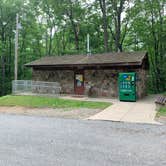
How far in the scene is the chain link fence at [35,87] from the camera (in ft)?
50.2

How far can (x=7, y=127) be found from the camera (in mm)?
6656

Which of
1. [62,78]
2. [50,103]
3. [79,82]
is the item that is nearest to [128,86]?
[79,82]

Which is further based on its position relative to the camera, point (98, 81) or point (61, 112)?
point (98, 81)

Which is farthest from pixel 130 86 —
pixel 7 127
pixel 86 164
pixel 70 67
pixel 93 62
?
pixel 86 164

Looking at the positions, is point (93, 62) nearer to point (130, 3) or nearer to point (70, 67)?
point (70, 67)

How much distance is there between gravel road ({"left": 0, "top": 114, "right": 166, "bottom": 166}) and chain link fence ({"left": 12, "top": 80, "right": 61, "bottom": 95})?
8.01m

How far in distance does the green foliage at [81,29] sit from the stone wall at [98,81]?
823 centimetres

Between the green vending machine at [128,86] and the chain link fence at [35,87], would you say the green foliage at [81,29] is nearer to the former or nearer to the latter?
the green vending machine at [128,86]

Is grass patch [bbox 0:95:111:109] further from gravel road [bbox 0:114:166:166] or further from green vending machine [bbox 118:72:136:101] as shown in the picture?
gravel road [bbox 0:114:166:166]

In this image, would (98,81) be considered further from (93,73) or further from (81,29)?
(81,29)

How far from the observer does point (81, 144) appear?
5.00 meters

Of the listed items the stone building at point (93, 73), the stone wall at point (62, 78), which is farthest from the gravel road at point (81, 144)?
the stone wall at point (62, 78)

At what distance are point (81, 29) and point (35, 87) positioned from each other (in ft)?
45.3

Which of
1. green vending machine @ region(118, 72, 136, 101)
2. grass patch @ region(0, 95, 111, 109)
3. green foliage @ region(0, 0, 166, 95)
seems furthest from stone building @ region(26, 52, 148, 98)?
green foliage @ region(0, 0, 166, 95)
